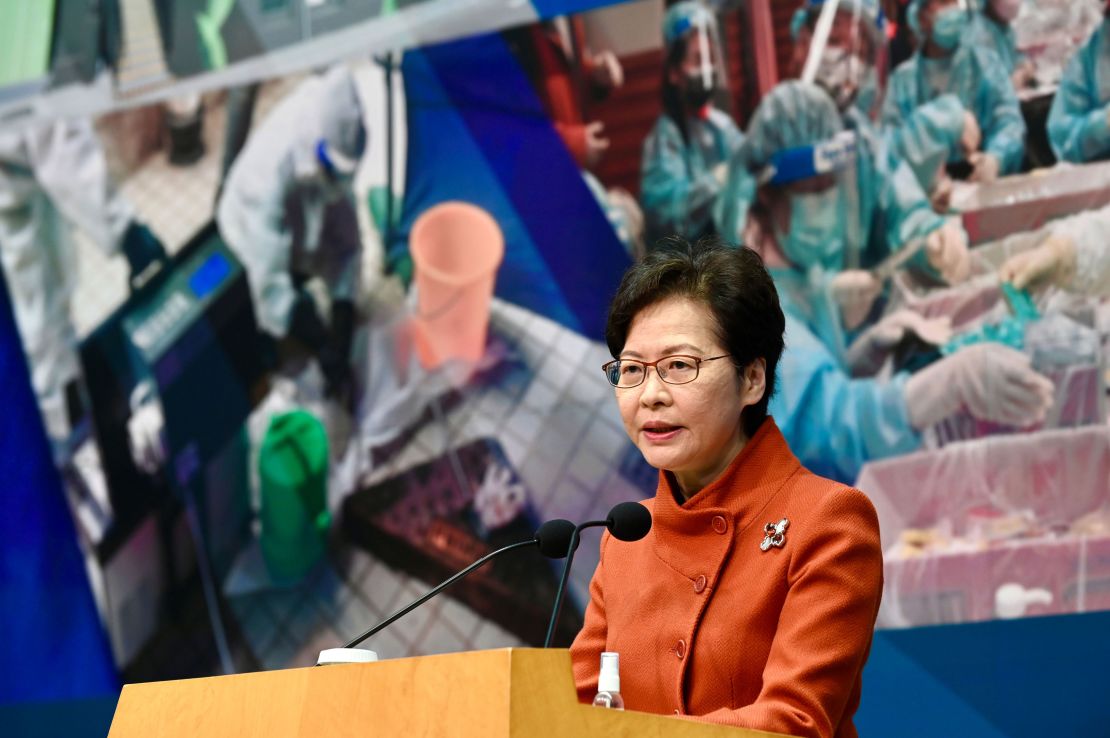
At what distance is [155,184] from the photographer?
4340mm

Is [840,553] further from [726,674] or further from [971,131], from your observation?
[971,131]

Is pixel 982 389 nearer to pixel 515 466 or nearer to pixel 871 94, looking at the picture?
pixel 871 94

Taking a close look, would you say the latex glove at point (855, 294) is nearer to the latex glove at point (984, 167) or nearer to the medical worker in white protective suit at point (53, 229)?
the latex glove at point (984, 167)

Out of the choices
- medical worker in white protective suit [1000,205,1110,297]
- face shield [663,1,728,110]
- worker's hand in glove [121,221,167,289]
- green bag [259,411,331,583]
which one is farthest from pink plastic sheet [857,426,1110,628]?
worker's hand in glove [121,221,167,289]

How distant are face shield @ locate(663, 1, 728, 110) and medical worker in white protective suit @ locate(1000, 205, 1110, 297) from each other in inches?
39.6

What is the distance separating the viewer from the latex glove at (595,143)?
12.6 feet

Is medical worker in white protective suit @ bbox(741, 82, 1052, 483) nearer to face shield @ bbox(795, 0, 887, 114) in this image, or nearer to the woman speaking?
face shield @ bbox(795, 0, 887, 114)

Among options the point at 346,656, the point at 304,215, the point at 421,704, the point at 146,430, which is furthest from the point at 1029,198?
the point at 146,430

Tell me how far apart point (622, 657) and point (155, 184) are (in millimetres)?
3086

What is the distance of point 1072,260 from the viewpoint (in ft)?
10.9

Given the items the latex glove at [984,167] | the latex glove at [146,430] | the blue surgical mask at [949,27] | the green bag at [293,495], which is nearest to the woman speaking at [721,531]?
the latex glove at [984,167]

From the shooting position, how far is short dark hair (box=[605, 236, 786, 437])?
1.81 meters

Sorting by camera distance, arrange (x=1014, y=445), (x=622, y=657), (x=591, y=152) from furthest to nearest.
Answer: (x=591, y=152)
(x=1014, y=445)
(x=622, y=657)

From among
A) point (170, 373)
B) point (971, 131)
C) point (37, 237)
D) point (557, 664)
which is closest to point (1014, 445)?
point (971, 131)
